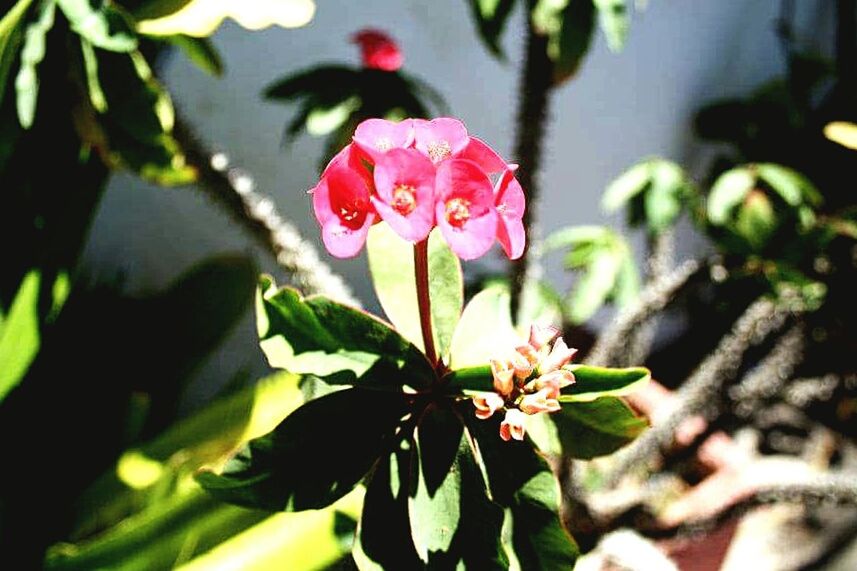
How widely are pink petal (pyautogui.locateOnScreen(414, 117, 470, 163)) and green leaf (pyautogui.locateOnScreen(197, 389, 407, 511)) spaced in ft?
0.71

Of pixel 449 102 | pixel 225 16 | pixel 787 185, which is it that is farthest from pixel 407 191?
pixel 449 102

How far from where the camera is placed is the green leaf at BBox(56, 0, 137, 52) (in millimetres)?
823

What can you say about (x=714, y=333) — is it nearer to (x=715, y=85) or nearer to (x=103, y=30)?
(x=715, y=85)

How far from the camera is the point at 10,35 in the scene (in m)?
0.82

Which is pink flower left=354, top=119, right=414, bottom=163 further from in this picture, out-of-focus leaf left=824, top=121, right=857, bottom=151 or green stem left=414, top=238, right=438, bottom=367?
out-of-focus leaf left=824, top=121, right=857, bottom=151

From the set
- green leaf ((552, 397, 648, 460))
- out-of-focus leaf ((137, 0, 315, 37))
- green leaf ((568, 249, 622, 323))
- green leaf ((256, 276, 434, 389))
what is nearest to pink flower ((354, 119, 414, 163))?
green leaf ((256, 276, 434, 389))

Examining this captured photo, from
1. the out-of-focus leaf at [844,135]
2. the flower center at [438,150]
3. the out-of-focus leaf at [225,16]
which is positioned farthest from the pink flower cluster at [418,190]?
the out-of-focus leaf at [844,135]

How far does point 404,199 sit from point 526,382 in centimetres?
17

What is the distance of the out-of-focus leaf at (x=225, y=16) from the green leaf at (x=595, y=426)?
20.8 inches

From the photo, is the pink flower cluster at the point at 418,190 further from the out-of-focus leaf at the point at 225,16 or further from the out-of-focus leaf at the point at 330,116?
the out-of-focus leaf at the point at 330,116

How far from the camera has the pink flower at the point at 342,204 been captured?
535 millimetres

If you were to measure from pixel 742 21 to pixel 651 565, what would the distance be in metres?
1.65

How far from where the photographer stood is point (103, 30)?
83 centimetres

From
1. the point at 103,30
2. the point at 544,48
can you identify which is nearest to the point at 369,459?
the point at 103,30
